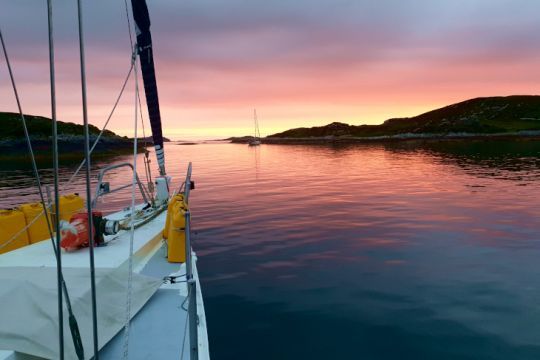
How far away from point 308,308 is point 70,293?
662cm

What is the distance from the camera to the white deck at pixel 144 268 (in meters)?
5.79

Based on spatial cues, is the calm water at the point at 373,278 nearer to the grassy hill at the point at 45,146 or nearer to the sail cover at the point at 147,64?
the sail cover at the point at 147,64

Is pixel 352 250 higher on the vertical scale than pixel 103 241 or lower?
lower

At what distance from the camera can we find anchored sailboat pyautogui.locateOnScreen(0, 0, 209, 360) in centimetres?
471

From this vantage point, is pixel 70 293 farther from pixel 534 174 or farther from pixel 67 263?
pixel 534 174

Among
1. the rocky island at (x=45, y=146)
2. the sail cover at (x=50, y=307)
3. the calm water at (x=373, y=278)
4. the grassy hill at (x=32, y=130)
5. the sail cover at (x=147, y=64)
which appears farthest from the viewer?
the grassy hill at (x=32, y=130)

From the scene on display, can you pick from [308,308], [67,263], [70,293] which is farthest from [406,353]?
[67,263]

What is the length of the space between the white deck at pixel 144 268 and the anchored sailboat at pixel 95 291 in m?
0.02

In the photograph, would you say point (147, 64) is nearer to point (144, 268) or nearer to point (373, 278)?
point (144, 268)

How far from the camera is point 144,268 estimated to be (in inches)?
356

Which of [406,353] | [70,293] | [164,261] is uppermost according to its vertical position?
[70,293]

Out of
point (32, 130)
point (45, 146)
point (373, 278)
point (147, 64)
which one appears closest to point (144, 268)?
point (373, 278)

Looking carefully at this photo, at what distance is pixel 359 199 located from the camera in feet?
90.9

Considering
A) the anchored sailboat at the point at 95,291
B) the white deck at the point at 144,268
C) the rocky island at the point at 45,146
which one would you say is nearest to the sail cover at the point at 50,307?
the anchored sailboat at the point at 95,291
